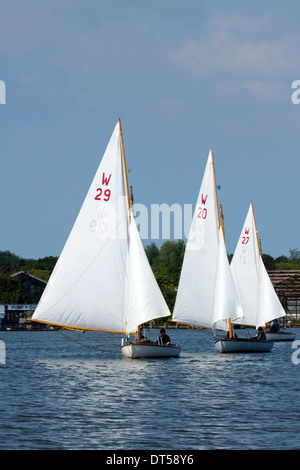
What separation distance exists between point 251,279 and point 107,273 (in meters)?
32.3

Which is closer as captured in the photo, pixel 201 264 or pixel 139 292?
pixel 139 292

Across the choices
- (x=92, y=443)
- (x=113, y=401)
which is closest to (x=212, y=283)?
(x=113, y=401)

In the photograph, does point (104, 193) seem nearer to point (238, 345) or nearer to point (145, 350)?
point (145, 350)

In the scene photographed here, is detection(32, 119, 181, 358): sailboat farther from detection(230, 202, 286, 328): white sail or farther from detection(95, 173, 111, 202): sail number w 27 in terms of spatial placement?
detection(230, 202, 286, 328): white sail

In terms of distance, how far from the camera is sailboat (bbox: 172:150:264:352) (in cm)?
5631

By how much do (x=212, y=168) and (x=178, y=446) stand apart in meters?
40.2

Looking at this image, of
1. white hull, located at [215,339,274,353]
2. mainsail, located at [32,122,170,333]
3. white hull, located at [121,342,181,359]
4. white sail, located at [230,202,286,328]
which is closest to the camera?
mainsail, located at [32,122,170,333]

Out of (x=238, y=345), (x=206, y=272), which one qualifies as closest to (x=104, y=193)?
(x=206, y=272)

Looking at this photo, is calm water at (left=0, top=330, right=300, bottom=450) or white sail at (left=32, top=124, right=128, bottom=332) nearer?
calm water at (left=0, top=330, right=300, bottom=450)

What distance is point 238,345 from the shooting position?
185ft

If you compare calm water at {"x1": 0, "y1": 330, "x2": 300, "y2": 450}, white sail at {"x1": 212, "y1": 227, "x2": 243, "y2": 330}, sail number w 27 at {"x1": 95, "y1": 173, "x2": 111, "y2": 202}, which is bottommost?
calm water at {"x1": 0, "y1": 330, "x2": 300, "y2": 450}

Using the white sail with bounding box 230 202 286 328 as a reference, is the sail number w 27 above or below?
above

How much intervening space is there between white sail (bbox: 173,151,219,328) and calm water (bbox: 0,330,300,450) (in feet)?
20.3

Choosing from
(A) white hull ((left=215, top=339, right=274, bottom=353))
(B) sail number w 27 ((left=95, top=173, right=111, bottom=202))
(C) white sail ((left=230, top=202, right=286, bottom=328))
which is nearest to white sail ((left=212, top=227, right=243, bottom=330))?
(A) white hull ((left=215, top=339, right=274, bottom=353))
